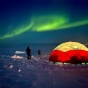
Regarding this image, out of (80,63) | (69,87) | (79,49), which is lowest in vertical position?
(69,87)

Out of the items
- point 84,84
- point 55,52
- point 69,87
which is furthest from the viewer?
point 55,52

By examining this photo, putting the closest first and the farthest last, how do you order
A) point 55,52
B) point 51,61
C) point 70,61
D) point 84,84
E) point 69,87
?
point 69,87
point 84,84
point 70,61
point 55,52
point 51,61

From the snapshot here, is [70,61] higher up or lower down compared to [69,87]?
higher up

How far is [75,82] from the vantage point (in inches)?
561

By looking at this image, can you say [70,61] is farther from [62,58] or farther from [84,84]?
[84,84]

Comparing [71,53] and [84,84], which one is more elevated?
[71,53]

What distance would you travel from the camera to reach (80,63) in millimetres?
23578

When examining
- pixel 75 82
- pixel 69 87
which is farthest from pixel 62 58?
pixel 69 87

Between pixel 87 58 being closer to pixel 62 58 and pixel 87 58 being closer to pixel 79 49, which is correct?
pixel 79 49

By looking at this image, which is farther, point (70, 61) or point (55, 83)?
point (70, 61)

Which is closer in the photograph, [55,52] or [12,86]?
[12,86]

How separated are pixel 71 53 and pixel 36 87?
1155cm

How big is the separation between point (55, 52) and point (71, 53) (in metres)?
2.35

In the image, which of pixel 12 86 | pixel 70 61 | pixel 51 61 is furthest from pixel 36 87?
pixel 51 61
